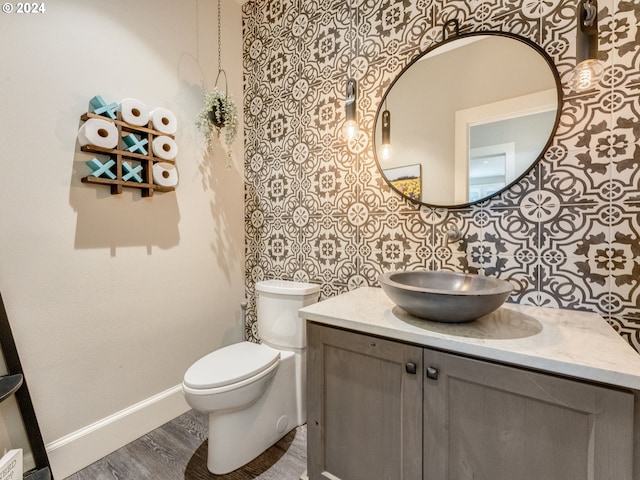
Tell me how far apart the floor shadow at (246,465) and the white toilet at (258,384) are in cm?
3

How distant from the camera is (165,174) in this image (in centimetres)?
168

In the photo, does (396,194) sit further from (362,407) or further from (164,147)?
(164,147)

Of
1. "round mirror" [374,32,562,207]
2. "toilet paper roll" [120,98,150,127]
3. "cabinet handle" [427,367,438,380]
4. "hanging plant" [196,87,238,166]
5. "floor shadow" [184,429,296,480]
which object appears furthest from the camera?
"hanging plant" [196,87,238,166]

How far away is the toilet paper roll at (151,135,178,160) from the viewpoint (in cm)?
162

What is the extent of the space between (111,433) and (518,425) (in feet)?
6.02

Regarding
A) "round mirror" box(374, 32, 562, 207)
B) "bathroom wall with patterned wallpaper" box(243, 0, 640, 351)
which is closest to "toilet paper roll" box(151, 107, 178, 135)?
"bathroom wall with patterned wallpaper" box(243, 0, 640, 351)

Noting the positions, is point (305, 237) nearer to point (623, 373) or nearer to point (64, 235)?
point (64, 235)

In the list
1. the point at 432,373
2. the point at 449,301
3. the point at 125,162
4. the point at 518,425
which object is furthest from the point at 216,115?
the point at 518,425

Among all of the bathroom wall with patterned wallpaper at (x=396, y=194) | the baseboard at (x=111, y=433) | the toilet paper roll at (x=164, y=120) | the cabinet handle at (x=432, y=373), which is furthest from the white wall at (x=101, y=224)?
the cabinet handle at (x=432, y=373)

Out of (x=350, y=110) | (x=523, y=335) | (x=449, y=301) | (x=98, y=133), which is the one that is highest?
(x=350, y=110)

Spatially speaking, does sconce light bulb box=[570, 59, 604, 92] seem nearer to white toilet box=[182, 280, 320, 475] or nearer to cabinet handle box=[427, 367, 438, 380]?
cabinet handle box=[427, 367, 438, 380]

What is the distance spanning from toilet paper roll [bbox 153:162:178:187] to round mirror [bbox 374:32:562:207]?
3.90ft

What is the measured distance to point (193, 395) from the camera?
126 centimetres

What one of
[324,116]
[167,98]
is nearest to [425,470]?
[324,116]
